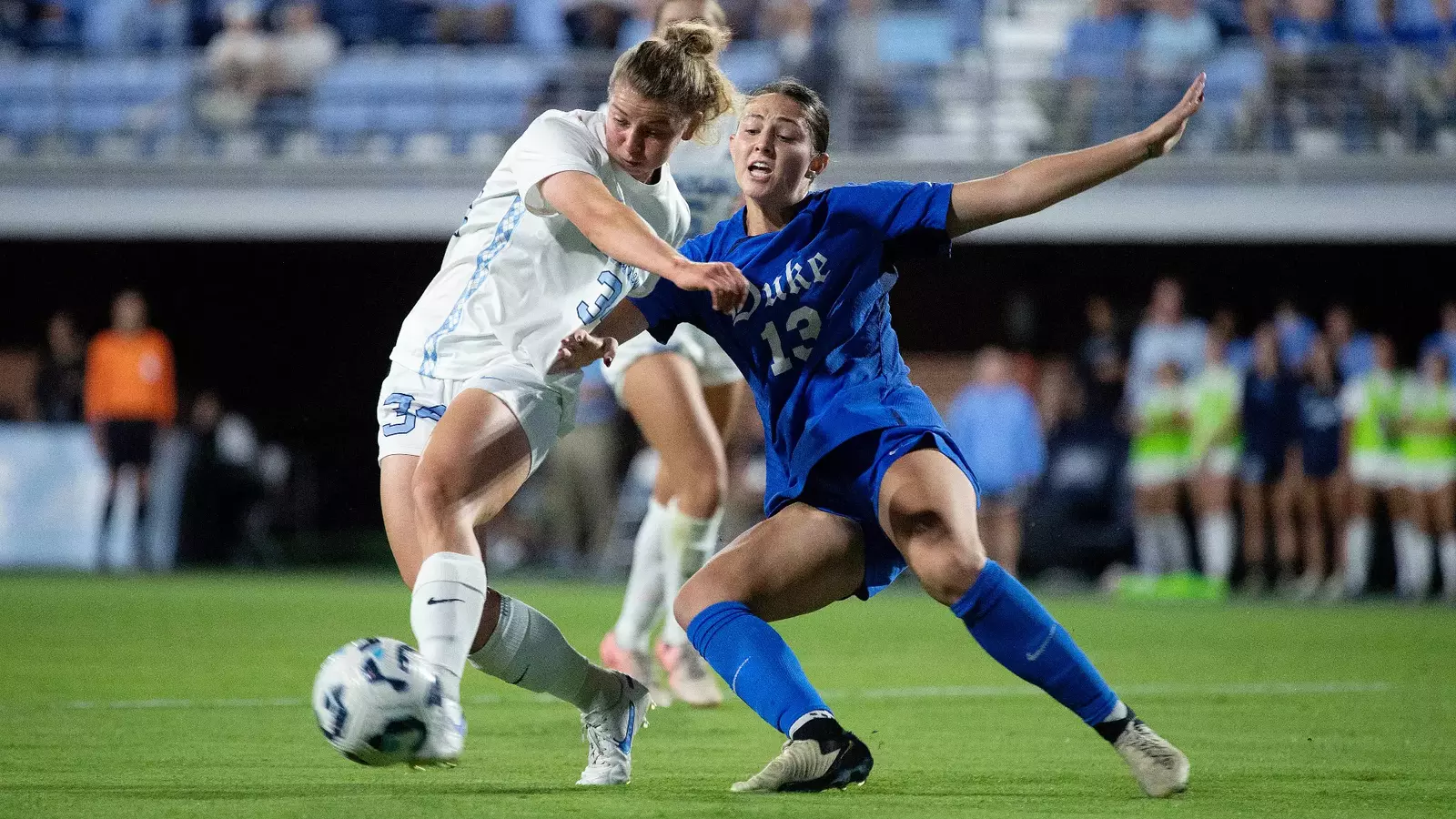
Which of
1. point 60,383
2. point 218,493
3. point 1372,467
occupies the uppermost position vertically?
point 1372,467

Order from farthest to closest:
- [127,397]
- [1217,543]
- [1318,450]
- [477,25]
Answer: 1. [477,25]
2. [127,397]
3. [1318,450]
4. [1217,543]

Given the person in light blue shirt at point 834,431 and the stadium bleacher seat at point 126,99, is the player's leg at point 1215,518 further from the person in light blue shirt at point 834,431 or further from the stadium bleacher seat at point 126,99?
the person in light blue shirt at point 834,431

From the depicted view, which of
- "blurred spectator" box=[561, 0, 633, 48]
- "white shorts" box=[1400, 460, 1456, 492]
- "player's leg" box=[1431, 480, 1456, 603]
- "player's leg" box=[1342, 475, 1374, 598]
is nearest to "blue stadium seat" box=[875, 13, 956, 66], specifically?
"blurred spectator" box=[561, 0, 633, 48]

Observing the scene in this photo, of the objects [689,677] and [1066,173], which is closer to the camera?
[1066,173]

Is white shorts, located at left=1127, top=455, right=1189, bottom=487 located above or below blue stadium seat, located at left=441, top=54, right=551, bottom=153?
below

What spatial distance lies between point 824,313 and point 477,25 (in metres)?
14.2

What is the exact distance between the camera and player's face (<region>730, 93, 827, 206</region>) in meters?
4.24

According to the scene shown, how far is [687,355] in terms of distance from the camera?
6605 millimetres

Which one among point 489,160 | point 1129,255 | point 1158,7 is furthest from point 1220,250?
point 489,160

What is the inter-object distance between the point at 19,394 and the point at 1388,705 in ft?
52.8

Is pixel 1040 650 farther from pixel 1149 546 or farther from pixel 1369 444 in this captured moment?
pixel 1369 444

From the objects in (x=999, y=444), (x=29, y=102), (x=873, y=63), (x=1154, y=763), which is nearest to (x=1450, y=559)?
(x=999, y=444)

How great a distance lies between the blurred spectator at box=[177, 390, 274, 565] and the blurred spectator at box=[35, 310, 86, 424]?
1.11 metres

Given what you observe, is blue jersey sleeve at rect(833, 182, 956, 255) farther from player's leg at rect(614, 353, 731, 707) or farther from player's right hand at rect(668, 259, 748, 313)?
player's leg at rect(614, 353, 731, 707)
